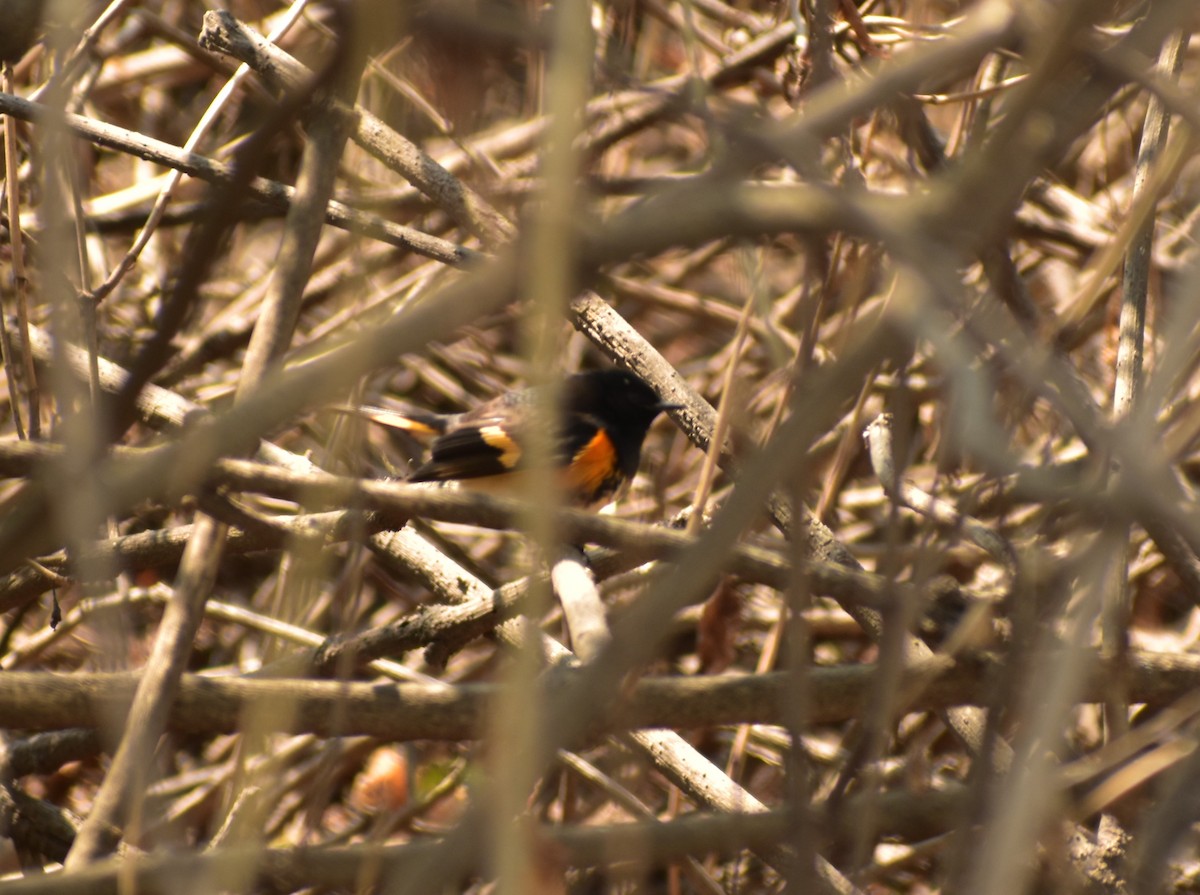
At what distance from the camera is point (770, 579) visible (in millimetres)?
1795

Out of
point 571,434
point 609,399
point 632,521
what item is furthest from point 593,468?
point 632,521

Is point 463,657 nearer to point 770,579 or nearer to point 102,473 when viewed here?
point 770,579

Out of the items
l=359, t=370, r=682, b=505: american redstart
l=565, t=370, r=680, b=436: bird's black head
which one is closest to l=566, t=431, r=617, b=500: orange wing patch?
l=359, t=370, r=682, b=505: american redstart

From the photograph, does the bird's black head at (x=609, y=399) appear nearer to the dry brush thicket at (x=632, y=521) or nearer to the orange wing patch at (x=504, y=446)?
the orange wing patch at (x=504, y=446)

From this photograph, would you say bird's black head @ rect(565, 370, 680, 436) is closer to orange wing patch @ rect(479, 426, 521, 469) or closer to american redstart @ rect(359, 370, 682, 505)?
american redstart @ rect(359, 370, 682, 505)

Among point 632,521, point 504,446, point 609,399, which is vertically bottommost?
point 632,521

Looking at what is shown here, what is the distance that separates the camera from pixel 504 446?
427 cm

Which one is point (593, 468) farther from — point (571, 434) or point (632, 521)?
point (632, 521)

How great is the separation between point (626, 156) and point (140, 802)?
16.6 ft

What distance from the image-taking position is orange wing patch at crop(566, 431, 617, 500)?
443cm

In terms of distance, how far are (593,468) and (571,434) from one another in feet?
0.48

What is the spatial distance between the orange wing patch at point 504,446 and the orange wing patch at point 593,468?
222 mm

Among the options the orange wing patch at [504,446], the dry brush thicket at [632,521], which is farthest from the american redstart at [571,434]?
the dry brush thicket at [632,521]

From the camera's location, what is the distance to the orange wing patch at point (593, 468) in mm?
4426
